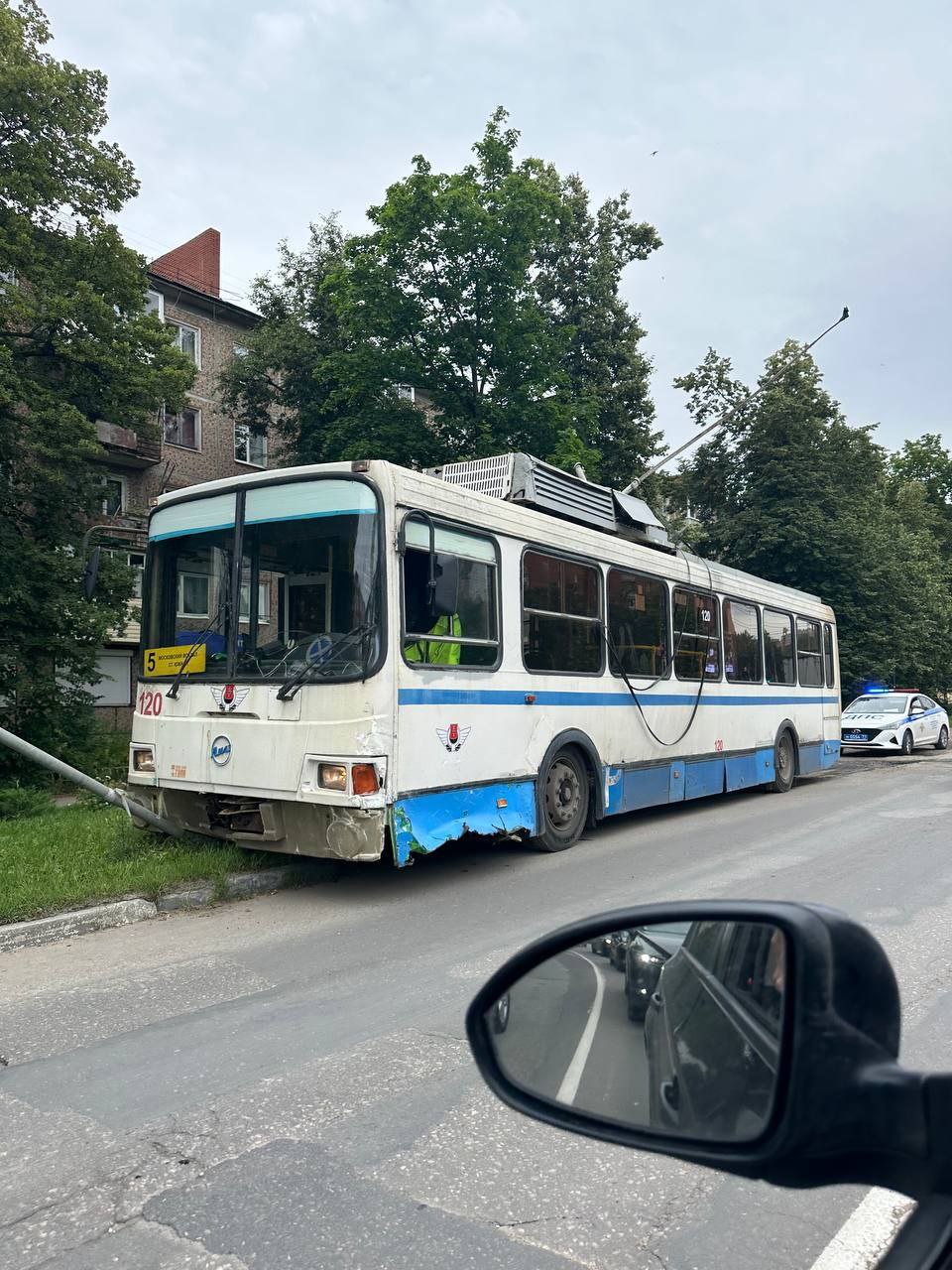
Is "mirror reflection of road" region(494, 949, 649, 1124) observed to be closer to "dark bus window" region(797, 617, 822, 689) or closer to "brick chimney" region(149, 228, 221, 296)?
"dark bus window" region(797, 617, 822, 689)

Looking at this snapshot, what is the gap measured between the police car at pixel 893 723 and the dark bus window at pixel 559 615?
47.7 feet

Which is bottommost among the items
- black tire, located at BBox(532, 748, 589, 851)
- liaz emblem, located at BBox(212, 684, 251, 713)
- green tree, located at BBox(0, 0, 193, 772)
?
black tire, located at BBox(532, 748, 589, 851)

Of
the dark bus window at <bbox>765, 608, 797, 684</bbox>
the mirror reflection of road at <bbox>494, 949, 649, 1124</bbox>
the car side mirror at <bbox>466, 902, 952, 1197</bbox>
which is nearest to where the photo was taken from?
Answer: the car side mirror at <bbox>466, 902, 952, 1197</bbox>

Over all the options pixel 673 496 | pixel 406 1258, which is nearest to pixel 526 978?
pixel 406 1258

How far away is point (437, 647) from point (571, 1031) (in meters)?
5.62

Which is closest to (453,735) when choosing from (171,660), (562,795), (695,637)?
(562,795)

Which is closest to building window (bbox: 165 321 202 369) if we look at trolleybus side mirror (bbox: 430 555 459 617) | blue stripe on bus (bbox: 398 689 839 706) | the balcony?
the balcony

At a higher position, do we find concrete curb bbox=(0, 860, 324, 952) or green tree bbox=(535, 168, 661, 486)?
green tree bbox=(535, 168, 661, 486)

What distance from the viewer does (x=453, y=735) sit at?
7328 millimetres

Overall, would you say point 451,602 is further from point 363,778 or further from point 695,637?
point 695,637

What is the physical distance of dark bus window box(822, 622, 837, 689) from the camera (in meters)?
16.1

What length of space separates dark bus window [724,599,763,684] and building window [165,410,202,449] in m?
21.5

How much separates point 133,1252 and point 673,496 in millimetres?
28175

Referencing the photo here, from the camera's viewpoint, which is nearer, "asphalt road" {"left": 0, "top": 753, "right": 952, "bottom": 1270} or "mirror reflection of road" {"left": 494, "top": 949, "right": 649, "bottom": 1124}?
"mirror reflection of road" {"left": 494, "top": 949, "right": 649, "bottom": 1124}
